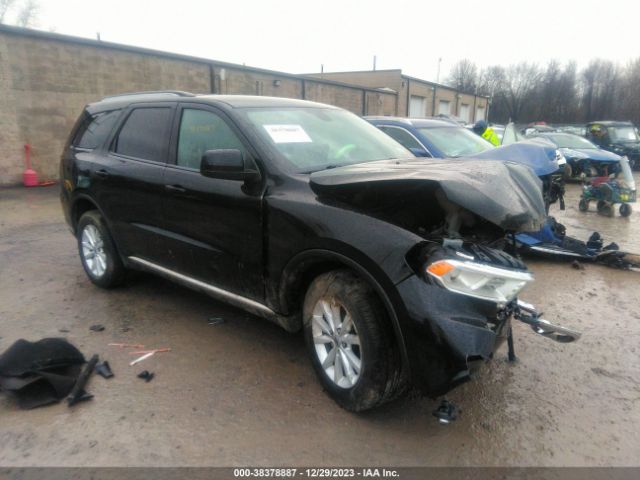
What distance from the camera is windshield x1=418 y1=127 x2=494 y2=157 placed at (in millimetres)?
7243

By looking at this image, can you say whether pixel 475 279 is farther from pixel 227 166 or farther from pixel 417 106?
pixel 417 106

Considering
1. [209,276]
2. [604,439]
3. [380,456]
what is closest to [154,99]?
[209,276]

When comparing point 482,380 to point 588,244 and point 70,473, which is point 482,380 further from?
point 588,244

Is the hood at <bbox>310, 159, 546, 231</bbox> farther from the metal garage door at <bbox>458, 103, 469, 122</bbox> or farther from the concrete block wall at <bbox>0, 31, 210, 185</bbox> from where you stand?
the metal garage door at <bbox>458, 103, 469, 122</bbox>

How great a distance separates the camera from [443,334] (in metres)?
2.36

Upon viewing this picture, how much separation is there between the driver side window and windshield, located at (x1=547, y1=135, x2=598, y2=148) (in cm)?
1362

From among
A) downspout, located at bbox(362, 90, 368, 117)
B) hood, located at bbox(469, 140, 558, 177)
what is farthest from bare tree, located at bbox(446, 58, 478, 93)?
hood, located at bbox(469, 140, 558, 177)

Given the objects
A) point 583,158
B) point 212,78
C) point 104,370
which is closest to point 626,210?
point 583,158

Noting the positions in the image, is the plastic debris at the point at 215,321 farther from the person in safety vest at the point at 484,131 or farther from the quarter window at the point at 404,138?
the person in safety vest at the point at 484,131

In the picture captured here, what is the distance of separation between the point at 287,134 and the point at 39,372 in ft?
7.35

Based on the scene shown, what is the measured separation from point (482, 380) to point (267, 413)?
1441 millimetres

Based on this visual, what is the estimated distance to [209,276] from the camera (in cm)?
367

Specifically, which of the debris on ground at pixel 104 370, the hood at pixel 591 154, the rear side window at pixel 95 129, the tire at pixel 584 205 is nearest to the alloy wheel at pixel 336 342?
the debris on ground at pixel 104 370

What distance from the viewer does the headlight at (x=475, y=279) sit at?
7.95 feet
